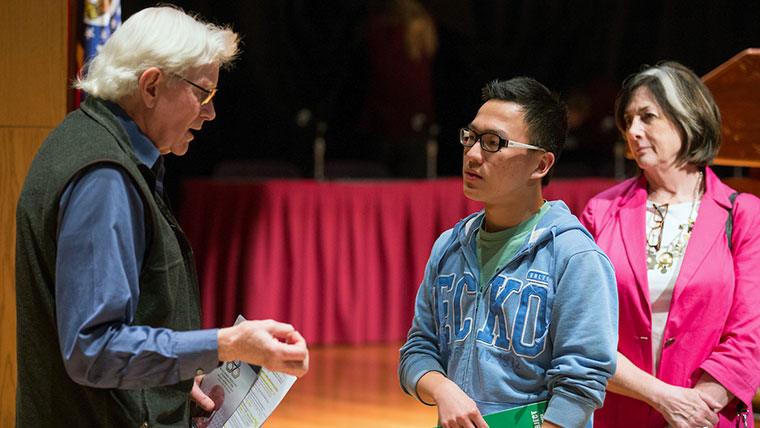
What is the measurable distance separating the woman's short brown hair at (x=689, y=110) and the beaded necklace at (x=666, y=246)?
0.46 ft

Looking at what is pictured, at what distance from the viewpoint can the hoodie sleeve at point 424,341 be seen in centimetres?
170

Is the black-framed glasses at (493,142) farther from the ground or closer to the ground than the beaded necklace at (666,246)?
farther from the ground

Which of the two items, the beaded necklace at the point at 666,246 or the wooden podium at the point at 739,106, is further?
the wooden podium at the point at 739,106

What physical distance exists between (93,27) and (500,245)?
1340 millimetres

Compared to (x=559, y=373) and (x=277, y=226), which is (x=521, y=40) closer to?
(x=277, y=226)

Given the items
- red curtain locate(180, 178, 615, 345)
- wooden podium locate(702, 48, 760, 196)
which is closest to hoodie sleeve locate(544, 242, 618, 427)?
wooden podium locate(702, 48, 760, 196)

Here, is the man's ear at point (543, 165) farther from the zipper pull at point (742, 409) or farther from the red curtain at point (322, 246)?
the red curtain at point (322, 246)

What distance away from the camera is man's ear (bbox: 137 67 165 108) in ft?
4.55

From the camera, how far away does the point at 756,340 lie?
1.99 m

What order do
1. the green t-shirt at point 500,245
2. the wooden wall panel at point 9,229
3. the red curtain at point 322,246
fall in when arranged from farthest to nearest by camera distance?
the red curtain at point 322,246, the wooden wall panel at point 9,229, the green t-shirt at point 500,245

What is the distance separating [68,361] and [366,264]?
3.72 metres

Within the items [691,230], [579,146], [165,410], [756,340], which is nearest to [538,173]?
[691,230]

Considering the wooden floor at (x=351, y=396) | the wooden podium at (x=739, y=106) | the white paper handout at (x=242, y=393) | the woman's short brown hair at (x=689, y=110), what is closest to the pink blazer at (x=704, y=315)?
the woman's short brown hair at (x=689, y=110)

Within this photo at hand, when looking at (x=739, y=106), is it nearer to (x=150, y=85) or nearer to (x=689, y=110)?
(x=689, y=110)
